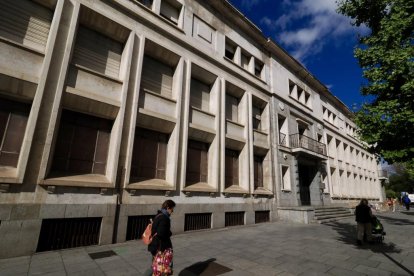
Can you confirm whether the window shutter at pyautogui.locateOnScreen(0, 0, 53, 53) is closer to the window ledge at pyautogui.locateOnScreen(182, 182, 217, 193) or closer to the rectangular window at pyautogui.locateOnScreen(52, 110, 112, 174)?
the rectangular window at pyautogui.locateOnScreen(52, 110, 112, 174)

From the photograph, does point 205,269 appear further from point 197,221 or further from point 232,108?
point 232,108

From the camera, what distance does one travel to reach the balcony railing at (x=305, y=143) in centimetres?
1764

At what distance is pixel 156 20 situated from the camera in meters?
10.5

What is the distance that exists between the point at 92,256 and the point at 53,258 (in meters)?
0.89

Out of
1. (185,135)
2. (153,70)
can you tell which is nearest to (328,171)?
(185,135)

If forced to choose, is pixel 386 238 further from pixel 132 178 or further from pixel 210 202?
pixel 132 178

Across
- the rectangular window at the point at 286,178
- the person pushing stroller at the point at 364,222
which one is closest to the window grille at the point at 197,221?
the person pushing stroller at the point at 364,222

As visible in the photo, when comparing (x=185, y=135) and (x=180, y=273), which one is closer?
(x=180, y=273)

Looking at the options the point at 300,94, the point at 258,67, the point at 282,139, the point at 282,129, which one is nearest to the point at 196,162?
the point at 282,139

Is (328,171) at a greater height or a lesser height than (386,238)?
greater

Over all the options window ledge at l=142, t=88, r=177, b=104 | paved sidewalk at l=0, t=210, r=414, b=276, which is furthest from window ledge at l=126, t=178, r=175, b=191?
window ledge at l=142, t=88, r=177, b=104

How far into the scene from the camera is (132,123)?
8766 millimetres

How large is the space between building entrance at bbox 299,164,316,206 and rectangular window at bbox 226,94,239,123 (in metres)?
8.41

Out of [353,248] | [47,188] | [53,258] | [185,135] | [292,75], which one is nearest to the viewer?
[53,258]
